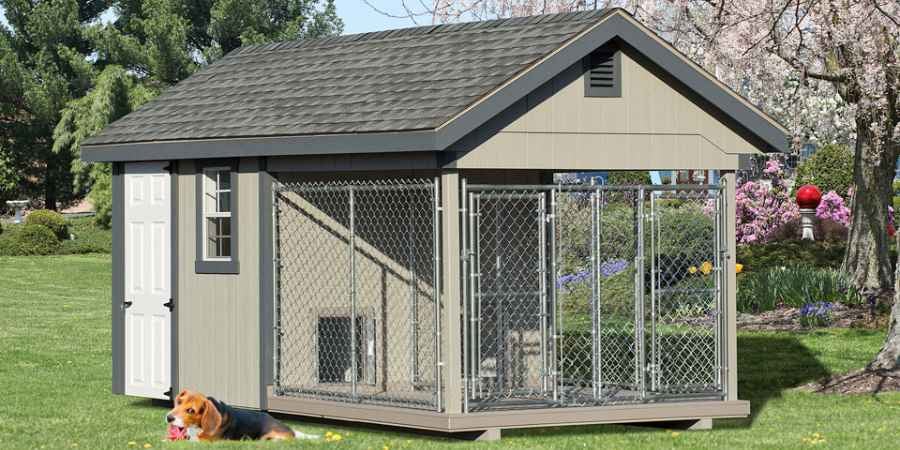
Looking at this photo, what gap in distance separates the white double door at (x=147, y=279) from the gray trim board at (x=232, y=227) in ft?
1.45

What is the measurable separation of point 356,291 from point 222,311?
125 centimetres

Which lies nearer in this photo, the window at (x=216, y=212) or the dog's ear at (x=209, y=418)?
the dog's ear at (x=209, y=418)

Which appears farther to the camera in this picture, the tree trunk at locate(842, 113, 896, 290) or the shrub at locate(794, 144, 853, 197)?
the shrub at locate(794, 144, 853, 197)

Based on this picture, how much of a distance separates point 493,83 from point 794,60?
978cm

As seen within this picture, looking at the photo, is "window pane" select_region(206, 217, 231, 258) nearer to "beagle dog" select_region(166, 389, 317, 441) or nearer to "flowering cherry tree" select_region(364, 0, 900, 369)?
"beagle dog" select_region(166, 389, 317, 441)

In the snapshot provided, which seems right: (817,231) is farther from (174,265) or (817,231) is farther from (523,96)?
(523,96)

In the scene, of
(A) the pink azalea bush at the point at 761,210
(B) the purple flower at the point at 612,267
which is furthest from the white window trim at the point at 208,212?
(A) the pink azalea bush at the point at 761,210

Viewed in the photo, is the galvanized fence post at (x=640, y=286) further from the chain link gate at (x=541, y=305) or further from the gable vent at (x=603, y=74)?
the gable vent at (x=603, y=74)

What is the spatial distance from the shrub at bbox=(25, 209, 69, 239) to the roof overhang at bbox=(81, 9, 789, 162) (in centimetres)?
3138

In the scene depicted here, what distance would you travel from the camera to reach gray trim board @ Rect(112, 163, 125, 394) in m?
15.3

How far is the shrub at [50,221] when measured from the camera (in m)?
44.3

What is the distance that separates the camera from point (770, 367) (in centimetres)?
1798

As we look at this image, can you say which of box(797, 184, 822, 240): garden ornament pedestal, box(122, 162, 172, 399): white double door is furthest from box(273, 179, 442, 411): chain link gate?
box(797, 184, 822, 240): garden ornament pedestal

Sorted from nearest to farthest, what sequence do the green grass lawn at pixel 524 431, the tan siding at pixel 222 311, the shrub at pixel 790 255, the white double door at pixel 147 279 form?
the green grass lawn at pixel 524 431
the tan siding at pixel 222 311
the white double door at pixel 147 279
the shrub at pixel 790 255
